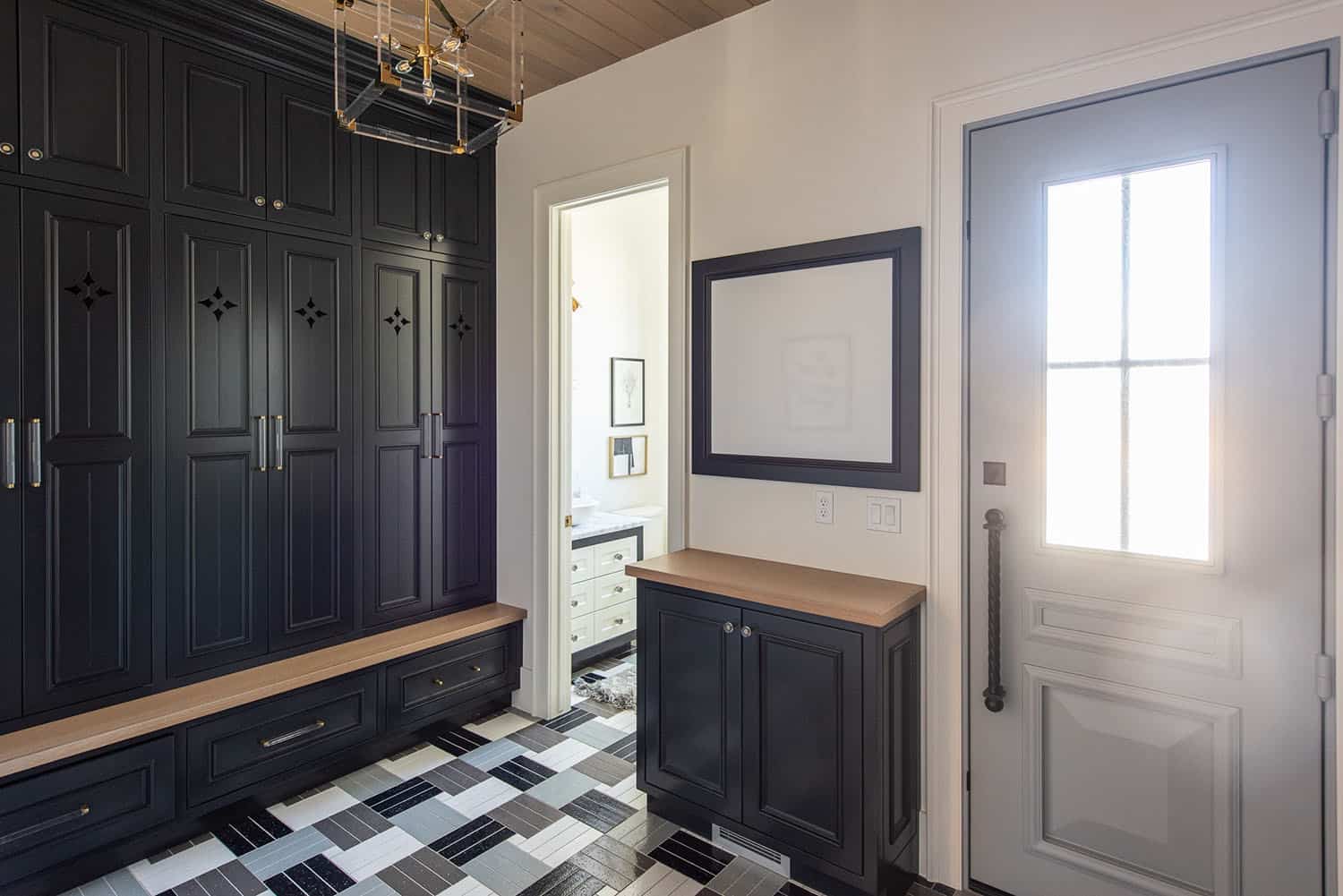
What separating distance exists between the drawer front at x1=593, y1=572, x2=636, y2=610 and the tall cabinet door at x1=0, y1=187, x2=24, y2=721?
2.41 meters

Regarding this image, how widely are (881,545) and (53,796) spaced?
2.57 metres

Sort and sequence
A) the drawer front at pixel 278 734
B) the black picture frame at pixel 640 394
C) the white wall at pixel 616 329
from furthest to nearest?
the black picture frame at pixel 640 394 < the white wall at pixel 616 329 < the drawer front at pixel 278 734

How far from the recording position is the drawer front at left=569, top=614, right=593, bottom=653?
154 inches

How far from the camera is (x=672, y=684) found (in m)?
2.47

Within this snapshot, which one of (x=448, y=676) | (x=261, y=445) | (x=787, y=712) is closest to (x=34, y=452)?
(x=261, y=445)

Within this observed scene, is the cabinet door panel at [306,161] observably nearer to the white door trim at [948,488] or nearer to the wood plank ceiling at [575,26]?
the wood plank ceiling at [575,26]

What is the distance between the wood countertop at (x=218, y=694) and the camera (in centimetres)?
209

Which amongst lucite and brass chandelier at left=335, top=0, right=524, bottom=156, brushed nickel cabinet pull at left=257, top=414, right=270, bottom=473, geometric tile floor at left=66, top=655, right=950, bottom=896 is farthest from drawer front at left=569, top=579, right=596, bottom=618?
lucite and brass chandelier at left=335, top=0, right=524, bottom=156

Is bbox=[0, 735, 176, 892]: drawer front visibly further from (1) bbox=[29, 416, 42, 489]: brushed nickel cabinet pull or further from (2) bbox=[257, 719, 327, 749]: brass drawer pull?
(1) bbox=[29, 416, 42, 489]: brushed nickel cabinet pull

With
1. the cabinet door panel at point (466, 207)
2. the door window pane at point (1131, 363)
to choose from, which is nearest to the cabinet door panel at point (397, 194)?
the cabinet door panel at point (466, 207)

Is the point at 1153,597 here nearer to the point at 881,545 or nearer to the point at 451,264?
the point at 881,545

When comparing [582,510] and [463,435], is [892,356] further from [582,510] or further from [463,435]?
[582,510]

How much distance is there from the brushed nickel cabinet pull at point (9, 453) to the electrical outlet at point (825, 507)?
8.11 ft

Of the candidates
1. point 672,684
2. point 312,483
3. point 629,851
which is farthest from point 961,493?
point 312,483
